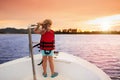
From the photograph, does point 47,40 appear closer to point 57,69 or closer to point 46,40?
point 46,40

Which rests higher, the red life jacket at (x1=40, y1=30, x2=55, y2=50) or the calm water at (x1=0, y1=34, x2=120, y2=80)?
the red life jacket at (x1=40, y1=30, x2=55, y2=50)

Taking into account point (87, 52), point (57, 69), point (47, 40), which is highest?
point (47, 40)

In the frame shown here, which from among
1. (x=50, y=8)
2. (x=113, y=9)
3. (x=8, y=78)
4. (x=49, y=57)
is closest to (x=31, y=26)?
(x=49, y=57)

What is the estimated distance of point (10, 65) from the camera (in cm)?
275

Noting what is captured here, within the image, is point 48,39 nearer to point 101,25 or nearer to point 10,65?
point 10,65

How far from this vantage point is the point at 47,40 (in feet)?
8.37

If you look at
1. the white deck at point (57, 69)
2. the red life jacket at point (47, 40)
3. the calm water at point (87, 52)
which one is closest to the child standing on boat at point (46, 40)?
the red life jacket at point (47, 40)

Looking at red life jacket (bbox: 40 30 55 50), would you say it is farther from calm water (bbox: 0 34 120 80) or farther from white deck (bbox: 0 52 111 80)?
calm water (bbox: 0 34 120 80)

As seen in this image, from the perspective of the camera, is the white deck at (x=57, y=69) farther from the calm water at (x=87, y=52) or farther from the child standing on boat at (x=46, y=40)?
the calm water at (x=87, y=52)

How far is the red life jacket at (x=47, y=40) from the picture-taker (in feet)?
8.34

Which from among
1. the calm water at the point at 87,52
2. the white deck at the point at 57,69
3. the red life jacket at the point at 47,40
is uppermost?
the red life jacket at the point at 47,40

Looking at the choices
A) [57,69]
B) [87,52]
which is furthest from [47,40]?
[87,52]

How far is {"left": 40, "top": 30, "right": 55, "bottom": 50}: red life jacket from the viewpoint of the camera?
2543 mm

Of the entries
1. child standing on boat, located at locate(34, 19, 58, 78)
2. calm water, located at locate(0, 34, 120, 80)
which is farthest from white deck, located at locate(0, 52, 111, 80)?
calm water, located at locate(0, 34, 120, 80)
